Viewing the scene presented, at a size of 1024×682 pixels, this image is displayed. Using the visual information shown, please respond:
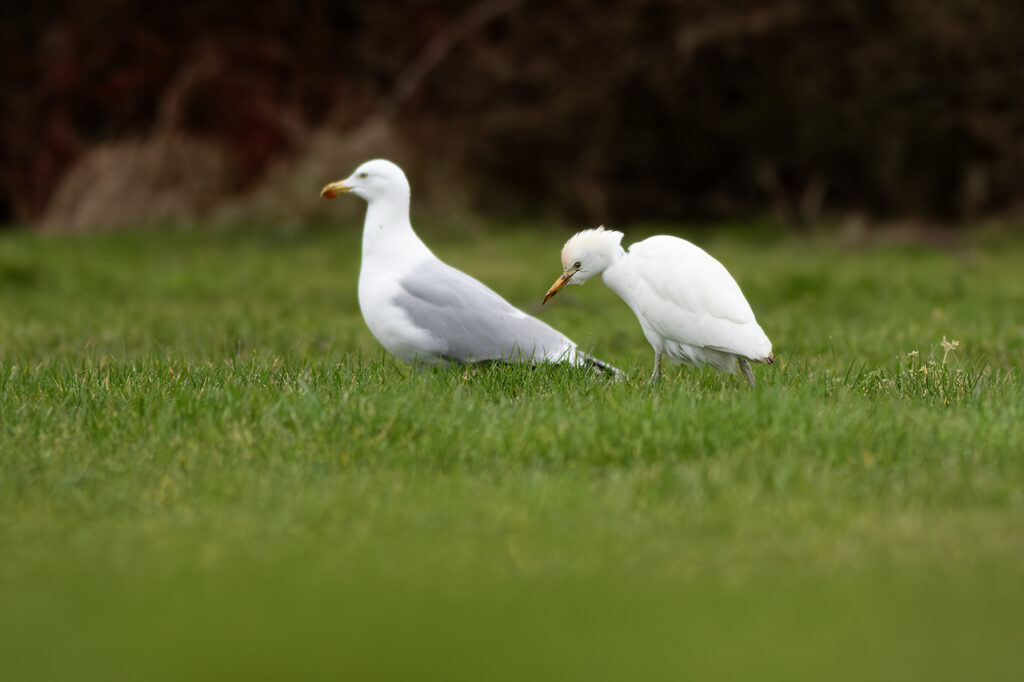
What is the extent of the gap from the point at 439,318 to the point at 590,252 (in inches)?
29.2

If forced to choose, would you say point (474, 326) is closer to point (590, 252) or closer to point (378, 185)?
point (590, 252)

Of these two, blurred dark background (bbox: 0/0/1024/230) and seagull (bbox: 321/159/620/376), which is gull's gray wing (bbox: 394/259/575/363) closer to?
seagull (bbox: 321/159/620/376)

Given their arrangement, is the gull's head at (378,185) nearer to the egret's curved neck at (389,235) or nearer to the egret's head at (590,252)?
the egret's curved neck at (389,235)

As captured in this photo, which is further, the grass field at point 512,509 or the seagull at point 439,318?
the seagull at point 439,318

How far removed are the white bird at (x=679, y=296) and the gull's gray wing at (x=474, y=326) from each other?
249mm

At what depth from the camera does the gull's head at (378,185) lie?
6785 mm

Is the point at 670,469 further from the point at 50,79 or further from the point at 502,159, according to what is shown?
the point at 50,79

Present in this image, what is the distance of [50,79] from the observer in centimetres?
1666

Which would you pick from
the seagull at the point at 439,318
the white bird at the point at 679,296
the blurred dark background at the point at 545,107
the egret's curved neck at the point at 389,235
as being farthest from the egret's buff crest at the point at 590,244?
the blurred dark background at the point at 545,107

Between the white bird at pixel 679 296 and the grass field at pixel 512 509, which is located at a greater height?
the white bird at pixel 679 296

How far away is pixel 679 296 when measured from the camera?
19.1 ft

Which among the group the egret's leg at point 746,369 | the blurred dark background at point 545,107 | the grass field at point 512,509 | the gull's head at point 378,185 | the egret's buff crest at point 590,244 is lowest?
the grass field at point 512,509

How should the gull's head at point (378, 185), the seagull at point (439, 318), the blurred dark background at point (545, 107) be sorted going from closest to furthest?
the seagull at point (439, 318) < the gull's head at point (378, 185) < the blurred dark background at point (545, 107)

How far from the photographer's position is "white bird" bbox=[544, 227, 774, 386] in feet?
18.7
